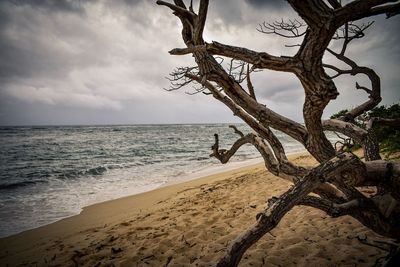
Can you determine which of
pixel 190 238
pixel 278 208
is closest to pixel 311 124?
pixel 278 208

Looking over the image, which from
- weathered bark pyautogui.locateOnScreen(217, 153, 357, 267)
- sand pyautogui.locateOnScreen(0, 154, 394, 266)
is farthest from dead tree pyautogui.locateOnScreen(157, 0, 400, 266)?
sand pyautogui.locateOnScreen(0, 154, 394, 266)

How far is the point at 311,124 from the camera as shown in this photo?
230cm

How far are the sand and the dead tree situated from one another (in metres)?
1.23

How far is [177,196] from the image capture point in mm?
8078

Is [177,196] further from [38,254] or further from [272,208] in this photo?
[272,208]

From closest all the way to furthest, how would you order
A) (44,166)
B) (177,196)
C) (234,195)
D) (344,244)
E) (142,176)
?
(344,244) → (234,195) → (177,196) → (142,176) → (44,166)

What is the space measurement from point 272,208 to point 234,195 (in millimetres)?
5587

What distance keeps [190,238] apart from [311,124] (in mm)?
3325

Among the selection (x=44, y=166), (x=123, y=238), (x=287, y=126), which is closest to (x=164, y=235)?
(x=123, y=238)

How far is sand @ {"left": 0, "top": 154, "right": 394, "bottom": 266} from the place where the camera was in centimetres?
339

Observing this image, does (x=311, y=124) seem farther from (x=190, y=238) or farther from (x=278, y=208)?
(x=190, y=238)

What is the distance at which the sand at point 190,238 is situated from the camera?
339cm

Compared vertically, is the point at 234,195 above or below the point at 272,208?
below

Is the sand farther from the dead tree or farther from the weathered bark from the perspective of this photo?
the weathered bark
